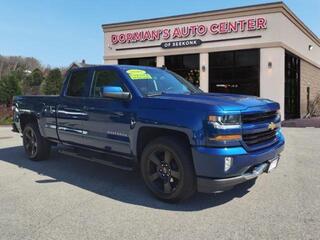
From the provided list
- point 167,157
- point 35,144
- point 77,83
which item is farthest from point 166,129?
point 35,144

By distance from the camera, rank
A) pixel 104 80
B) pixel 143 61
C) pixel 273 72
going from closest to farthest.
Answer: pixel 104 80, pixel 273 72, pixel 143 61

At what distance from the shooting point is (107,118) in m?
A: 6.34

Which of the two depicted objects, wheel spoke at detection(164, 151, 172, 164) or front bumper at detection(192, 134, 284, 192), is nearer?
front bumper at detection(192, 134, 284, 192)

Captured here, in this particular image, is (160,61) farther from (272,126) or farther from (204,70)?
(272,126)

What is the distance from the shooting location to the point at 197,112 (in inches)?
200

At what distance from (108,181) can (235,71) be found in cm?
1533

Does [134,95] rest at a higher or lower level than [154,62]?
lower

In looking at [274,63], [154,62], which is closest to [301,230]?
[274,63]

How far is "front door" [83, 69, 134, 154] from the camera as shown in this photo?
239 inches

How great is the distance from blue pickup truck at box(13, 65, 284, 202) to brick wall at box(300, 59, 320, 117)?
66.0 ft

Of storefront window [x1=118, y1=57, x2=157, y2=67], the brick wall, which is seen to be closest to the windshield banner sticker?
storefront window [x1=118, y1=57, x2=157, y2=67]

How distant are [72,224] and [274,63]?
16819mm

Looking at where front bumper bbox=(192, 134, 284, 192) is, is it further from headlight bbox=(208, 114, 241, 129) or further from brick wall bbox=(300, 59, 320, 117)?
brick wall bbox=(300, 59, 320, 117)

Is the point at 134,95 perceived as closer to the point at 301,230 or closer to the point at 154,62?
the point at 301,230
